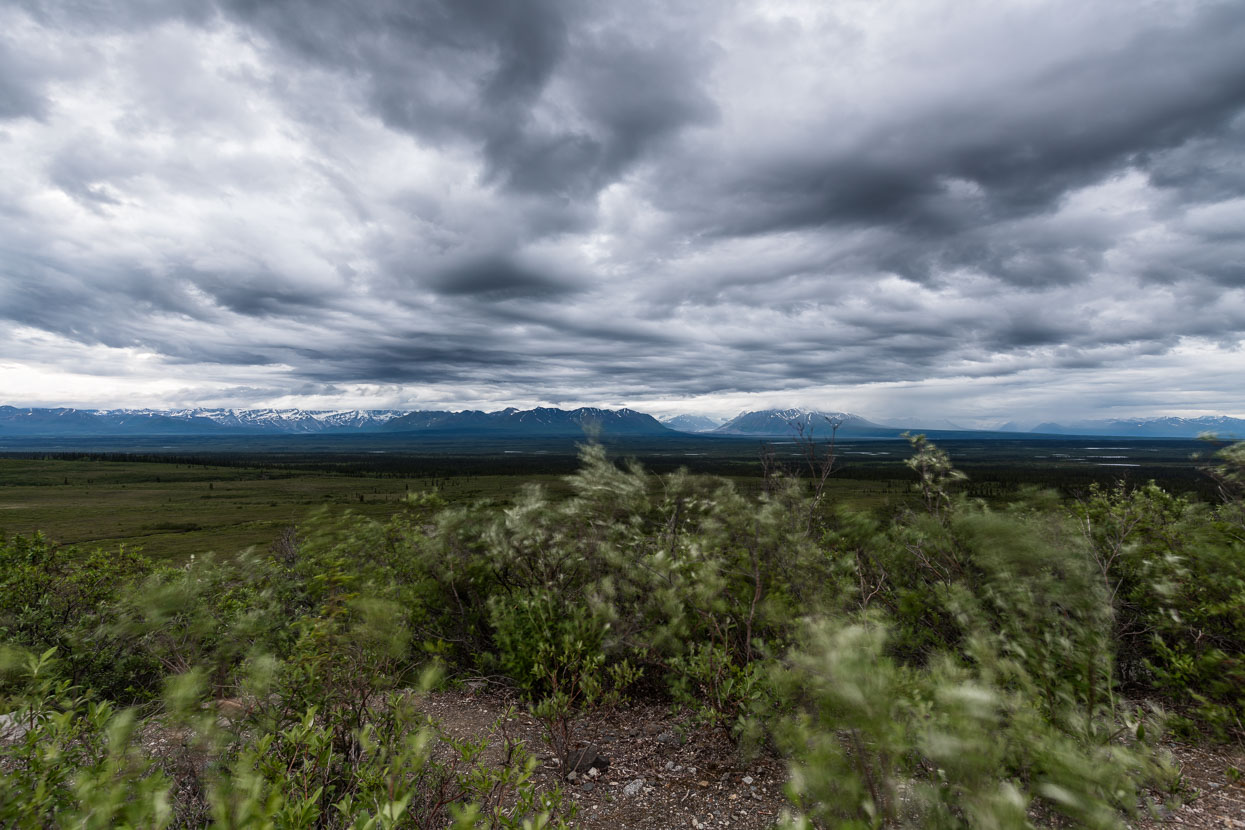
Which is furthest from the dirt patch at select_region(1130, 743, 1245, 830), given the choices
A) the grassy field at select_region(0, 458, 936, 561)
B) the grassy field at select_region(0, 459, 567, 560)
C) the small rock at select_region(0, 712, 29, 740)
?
the grassy field at select_region(0, 459, 567, 560)

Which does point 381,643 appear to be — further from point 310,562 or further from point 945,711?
point 945,711

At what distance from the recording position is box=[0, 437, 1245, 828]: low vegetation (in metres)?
2.44

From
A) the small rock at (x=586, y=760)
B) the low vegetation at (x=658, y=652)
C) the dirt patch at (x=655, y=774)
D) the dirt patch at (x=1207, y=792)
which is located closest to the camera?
the low vegetation at (x=658, y=652)

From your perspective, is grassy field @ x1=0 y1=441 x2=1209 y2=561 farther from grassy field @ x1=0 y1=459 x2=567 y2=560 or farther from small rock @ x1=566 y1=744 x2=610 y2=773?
small rock @ x1=566 y1=744 x2=610 y2=773

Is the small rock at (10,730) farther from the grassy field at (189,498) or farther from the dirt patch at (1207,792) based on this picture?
the dirt patch at (1207,792)

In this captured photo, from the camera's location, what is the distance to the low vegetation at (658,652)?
244 centimetres

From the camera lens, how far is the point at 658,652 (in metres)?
6.25

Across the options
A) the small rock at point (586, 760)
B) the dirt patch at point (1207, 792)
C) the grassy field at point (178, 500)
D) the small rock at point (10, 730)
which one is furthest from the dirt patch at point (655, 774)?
the grassy field at point (178, 500)

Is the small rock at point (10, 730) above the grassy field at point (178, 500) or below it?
above

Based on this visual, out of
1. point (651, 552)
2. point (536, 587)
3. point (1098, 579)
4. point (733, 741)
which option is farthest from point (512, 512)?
point (1098, 579)

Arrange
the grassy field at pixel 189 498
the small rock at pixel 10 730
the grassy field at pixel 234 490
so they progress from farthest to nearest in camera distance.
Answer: the grassy field at pixel 189 498 < the grassy field at pixel 234 490 < the small rock at pixel 10 730

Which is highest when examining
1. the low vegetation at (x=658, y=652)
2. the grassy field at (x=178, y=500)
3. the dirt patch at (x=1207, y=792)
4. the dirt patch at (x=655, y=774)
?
the low vegetation at (x=658, y=652)

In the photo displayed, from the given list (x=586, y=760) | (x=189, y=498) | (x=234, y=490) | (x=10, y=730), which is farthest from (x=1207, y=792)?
(x=234, y=490)

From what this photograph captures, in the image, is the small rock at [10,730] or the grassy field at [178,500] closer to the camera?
the small rock at [10,730]
